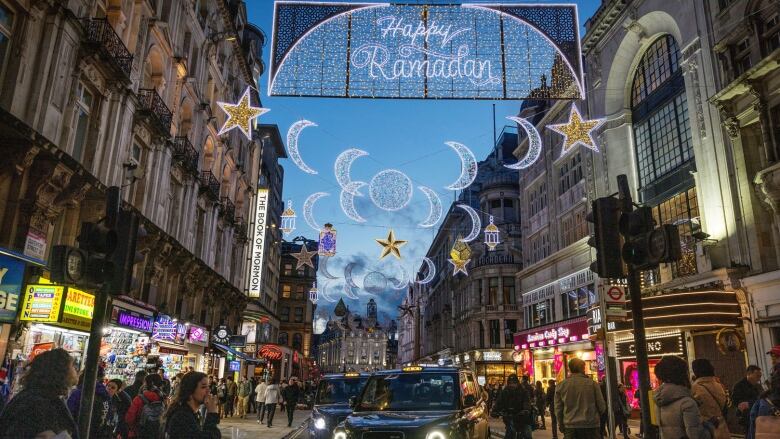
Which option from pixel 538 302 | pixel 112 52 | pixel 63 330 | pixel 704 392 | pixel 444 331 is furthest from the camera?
pixel 444 331

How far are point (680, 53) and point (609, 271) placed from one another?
20324 mm

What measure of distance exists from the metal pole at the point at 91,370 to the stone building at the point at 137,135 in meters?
7.13

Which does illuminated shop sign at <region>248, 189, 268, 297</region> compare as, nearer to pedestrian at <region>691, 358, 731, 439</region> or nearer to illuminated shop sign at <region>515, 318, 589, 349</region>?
illuminated shop sign at <region>515, 318, 589, 349</region>

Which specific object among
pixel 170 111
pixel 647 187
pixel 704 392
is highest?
pixel 170 111

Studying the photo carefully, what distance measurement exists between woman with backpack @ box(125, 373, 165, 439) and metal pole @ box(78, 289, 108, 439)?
951mm

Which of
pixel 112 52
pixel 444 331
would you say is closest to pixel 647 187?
pixel 112 52

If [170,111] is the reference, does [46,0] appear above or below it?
below

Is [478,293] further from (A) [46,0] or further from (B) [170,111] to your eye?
(A) [46,0]

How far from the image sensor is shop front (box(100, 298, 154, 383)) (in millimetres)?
17203

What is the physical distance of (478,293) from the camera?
52.5 metres

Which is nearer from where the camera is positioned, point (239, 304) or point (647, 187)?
point (647, 187)

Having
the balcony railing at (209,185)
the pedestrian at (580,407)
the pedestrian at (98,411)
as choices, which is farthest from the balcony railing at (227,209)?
the pedestrian at (580,407)

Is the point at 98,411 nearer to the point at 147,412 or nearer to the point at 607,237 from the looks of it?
the point at 147,412

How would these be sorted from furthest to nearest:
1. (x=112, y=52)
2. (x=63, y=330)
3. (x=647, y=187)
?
(x=647, y=187)
(x=112, y=52)
(x=63, y=330)
